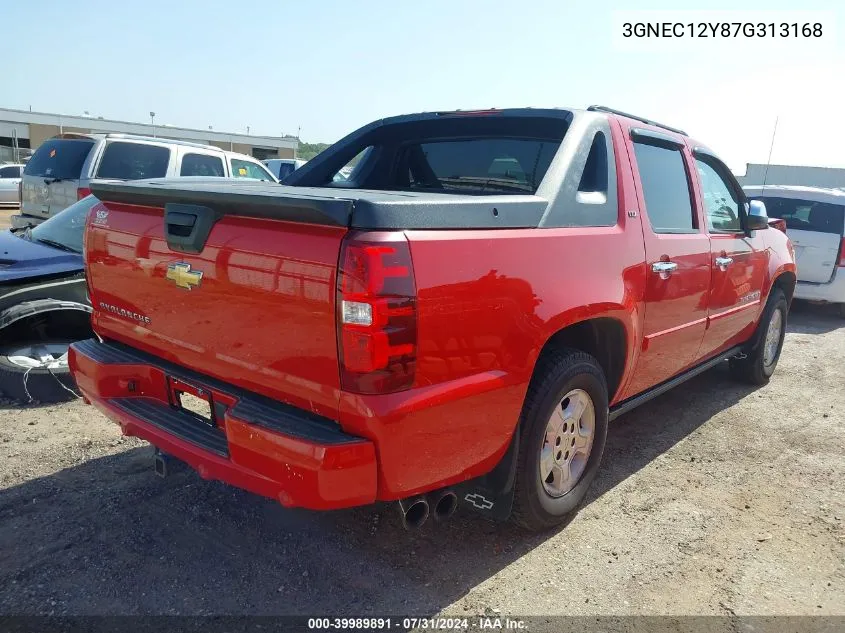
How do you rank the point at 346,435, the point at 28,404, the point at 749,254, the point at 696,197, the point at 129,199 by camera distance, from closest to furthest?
the point at 346,435
the point at 129,199
the point at 696,197
the point at 28,404
the point at 749,254

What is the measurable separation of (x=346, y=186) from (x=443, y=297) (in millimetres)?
2119

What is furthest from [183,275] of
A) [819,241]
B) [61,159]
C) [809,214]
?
[809,214]

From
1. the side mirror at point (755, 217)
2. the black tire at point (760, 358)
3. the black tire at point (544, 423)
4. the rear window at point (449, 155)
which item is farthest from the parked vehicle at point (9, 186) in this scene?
the black tire at point (544, 423)

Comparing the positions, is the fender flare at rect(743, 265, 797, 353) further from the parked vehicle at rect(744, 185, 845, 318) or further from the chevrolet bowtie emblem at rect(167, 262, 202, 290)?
the chevrolet bowtie emblem at rect(167, 262, 202, 290)

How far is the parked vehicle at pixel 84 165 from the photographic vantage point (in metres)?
8.57

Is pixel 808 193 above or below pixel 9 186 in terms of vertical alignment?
above

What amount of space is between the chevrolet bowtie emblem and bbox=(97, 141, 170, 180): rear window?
7.05 meters

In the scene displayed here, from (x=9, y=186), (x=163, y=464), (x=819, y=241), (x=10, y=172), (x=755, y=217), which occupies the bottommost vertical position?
(x=163, y=464)

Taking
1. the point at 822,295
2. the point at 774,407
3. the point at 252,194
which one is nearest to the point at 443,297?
the point at 252,194

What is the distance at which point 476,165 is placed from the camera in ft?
12.2

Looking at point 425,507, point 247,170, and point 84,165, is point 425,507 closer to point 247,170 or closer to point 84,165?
point 84,165

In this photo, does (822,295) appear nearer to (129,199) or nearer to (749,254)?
(749,254)

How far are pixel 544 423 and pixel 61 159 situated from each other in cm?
865

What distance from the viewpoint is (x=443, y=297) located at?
85.8 inches
